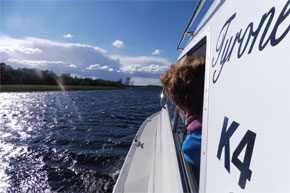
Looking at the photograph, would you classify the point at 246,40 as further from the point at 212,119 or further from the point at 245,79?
the point at 212,119

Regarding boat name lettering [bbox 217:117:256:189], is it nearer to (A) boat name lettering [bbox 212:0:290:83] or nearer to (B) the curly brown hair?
(A) boat name lettering [bbox 212:0:290:83]

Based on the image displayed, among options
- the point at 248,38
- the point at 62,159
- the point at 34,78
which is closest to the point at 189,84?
the point at 248,38

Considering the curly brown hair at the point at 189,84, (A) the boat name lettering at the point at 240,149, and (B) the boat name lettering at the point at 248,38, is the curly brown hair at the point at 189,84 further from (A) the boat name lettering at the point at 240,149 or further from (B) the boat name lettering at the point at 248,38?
(A) the boat name lettering at the point at 240,149

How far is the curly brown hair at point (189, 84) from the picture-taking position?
45.1 inches

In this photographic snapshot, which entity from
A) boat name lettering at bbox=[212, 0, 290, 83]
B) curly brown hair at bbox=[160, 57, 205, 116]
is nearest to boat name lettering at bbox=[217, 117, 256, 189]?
boat name lettering at bbox=[212, 0, 290, 83]

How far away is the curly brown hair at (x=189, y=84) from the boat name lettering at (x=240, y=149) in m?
0.50

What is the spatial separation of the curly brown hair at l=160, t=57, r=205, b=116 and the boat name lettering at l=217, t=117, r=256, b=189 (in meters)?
0.50

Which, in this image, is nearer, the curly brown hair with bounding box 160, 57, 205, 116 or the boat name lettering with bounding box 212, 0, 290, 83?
the boat name lettering with bounding box 212, 0, 290, 83

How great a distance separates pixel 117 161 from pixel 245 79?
480 cm

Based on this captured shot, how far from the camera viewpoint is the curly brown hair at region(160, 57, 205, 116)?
1.15 m

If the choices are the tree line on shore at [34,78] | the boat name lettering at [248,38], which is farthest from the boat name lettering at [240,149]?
the tree line on shore at [34,78]

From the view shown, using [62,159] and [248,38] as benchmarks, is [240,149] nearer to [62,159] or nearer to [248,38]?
[248,38]

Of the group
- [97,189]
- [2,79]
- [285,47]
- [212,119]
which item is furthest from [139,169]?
[2,79]

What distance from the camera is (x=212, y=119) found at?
793 millimetres
